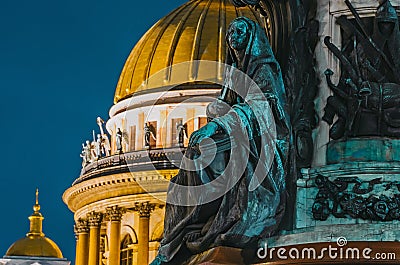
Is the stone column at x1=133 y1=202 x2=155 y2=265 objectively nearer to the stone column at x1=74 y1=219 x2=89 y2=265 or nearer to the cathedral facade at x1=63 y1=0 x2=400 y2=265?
the stone column at x1=74 y1=219 x2=89 y2=265

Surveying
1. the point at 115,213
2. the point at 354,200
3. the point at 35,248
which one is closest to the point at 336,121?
the point at 354,200

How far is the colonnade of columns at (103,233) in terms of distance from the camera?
89875mm

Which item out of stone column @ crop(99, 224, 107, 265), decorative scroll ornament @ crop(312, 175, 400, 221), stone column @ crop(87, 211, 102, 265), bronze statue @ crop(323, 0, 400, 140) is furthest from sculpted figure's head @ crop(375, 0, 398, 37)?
stone column @ crop(99, 224, 107, 265)

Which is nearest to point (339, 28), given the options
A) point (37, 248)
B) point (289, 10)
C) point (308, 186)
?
point (289, 10)

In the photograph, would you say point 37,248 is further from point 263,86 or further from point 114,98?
point 263,86

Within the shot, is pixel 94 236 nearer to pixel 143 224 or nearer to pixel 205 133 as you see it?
pixel 143 224

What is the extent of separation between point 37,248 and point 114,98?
9.79 metres

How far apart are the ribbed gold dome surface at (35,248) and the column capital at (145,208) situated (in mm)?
8558

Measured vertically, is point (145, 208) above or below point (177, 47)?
below

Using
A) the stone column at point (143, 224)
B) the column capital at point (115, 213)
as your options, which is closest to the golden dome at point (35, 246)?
the column capital at point (115, 213)

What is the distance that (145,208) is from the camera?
89.9 metres

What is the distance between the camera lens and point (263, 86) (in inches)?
749

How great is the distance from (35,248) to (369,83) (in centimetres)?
7877

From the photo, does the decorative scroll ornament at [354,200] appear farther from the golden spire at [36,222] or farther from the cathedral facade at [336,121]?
the golden spire at [36,222]
